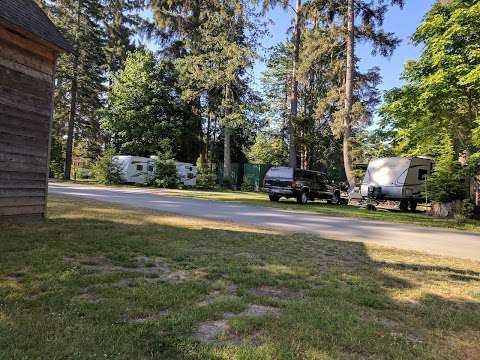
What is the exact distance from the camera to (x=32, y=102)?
29.4ft

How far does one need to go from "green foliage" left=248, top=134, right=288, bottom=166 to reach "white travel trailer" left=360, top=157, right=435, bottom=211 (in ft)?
64.7

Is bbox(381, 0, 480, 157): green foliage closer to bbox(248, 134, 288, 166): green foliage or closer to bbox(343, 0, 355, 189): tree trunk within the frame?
bbox(343, 0, 355, 189): tree trunk

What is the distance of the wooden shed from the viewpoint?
8218 millimetres

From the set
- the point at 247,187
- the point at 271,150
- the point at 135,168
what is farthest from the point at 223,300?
the point at 271,150

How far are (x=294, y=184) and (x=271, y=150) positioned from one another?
22617mm

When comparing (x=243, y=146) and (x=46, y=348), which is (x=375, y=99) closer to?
(x=243, y=146)

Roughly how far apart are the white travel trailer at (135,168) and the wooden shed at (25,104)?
21.5 meters

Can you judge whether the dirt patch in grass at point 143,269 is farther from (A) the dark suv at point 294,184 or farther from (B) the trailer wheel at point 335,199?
(B) the trailer wheel at point 335,199

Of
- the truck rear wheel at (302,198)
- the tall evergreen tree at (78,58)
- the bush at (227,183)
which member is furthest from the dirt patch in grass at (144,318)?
the tall evergreen tree at (78,58)

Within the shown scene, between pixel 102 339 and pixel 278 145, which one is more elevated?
pixel 278 145

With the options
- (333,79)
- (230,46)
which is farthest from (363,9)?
(230,46)

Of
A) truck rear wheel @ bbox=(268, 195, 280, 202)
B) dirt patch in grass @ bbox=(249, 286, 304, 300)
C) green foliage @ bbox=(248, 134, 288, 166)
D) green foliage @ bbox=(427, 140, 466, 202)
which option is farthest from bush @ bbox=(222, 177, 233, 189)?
dirt patch in grass @ bbox=(249, 286, 304, 300)

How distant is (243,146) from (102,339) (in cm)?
4211

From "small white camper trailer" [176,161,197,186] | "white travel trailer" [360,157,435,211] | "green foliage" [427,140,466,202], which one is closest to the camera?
"green foliage" [427,140,466,202]
